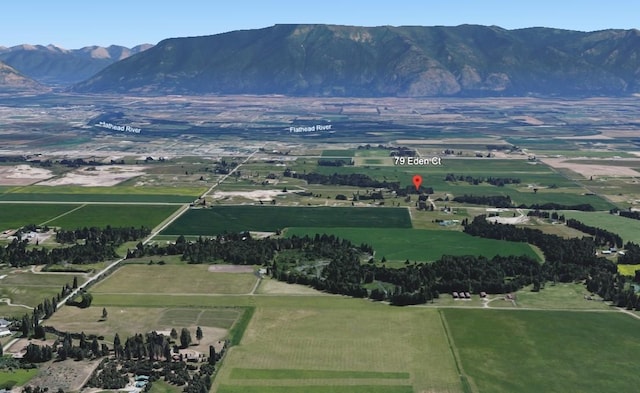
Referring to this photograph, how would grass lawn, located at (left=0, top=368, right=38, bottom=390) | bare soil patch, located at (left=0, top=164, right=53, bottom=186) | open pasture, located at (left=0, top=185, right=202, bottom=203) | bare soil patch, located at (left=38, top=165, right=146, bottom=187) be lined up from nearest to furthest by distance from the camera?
grass lawn, located at (left=0, top=368, right=38, bottom=390) → open pasture, located at (left=0, top=185, right=202, bottom=203) → bare soil patch, located at (left=0, top=164, right=53, bottom=186) → bare soil patch, located at (left=38, top=165, right=146, bottom=187)

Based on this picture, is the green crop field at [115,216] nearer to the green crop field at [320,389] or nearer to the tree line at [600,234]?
the green crop field at [320,389]

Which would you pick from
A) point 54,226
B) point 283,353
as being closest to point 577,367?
point 283,353

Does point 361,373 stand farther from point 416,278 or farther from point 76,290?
point 76,290

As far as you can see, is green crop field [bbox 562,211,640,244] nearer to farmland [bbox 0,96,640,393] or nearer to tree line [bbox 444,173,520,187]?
farmland [bbox 0,96,640,393]

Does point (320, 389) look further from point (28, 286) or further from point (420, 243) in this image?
point (420, 243)

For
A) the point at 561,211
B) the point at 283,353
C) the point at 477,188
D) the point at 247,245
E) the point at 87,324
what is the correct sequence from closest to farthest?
1. the point at 283,353
2. the point at 87,324
3. the point at 247,245
4. the point at 561,211
5. the point at 477,188

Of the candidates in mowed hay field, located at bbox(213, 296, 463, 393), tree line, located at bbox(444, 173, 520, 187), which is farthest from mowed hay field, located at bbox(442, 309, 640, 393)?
tree line, located at bbox(444, 173, 520, 187)
